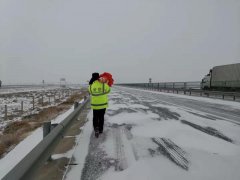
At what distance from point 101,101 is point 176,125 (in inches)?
114

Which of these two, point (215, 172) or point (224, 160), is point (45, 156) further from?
point (224, 160)

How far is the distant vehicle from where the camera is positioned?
21.4 meters

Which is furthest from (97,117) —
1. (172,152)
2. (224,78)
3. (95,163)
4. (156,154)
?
(224,78)

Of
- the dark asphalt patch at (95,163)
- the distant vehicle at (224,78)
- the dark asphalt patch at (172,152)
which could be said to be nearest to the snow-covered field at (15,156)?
the dark asphalt patch at (95,163)

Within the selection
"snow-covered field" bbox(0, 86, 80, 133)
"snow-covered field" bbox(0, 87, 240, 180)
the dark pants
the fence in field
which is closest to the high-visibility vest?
the dark pants

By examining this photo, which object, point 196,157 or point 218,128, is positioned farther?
point 218,128

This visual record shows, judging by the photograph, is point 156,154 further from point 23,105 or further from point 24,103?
point 24,103

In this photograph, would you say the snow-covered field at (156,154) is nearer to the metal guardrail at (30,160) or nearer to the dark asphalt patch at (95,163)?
the dark asphalt patch at (95,163)

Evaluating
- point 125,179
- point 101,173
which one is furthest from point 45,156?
point 125,179

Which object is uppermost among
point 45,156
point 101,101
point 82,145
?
point 101,101

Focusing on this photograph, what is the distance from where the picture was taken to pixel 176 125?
6293mm

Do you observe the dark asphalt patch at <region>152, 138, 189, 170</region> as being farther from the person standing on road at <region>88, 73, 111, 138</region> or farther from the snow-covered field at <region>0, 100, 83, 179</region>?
the snow-covered field at <region>0, 100, 83, 179</region>

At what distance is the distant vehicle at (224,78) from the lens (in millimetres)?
21375

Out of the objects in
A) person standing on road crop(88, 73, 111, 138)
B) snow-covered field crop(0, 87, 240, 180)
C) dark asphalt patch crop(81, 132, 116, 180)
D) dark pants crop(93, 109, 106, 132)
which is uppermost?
person standing on road crop(88, 73, 111, 138)
